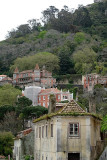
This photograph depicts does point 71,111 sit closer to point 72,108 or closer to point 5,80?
point 72,108

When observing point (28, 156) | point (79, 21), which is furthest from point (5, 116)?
point (79, 21)

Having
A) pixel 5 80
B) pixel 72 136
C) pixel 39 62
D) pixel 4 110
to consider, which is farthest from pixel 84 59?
pixel 72 136

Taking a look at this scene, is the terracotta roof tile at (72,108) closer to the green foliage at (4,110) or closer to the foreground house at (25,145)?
the foreground house at (25,145)

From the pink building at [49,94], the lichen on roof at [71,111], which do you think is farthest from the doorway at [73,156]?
the pink building at [49,94]

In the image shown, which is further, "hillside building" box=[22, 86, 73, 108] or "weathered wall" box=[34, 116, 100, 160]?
"hillside building" box=[22, 86, 73, 108]

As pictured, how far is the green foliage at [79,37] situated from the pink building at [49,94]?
53.1m

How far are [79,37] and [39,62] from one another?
31.1 metres

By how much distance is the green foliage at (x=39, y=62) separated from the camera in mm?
143375

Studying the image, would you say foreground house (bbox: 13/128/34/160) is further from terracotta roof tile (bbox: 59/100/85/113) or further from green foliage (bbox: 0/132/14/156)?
green foliage (bbox: 0/132/14/156)

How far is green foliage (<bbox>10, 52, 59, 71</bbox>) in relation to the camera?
14338 centimetres

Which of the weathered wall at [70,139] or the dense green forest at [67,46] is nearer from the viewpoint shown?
the weathered wall at [70,139]

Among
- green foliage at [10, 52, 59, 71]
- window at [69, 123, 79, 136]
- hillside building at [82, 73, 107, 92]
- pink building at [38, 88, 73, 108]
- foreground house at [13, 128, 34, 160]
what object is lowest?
foreground house at [13, 128, 34, 160]

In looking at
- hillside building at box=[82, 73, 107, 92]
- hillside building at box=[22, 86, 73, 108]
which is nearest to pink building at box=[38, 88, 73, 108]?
hillside building at box=[22, 86, 73, 108]

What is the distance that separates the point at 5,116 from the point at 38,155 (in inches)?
1681
